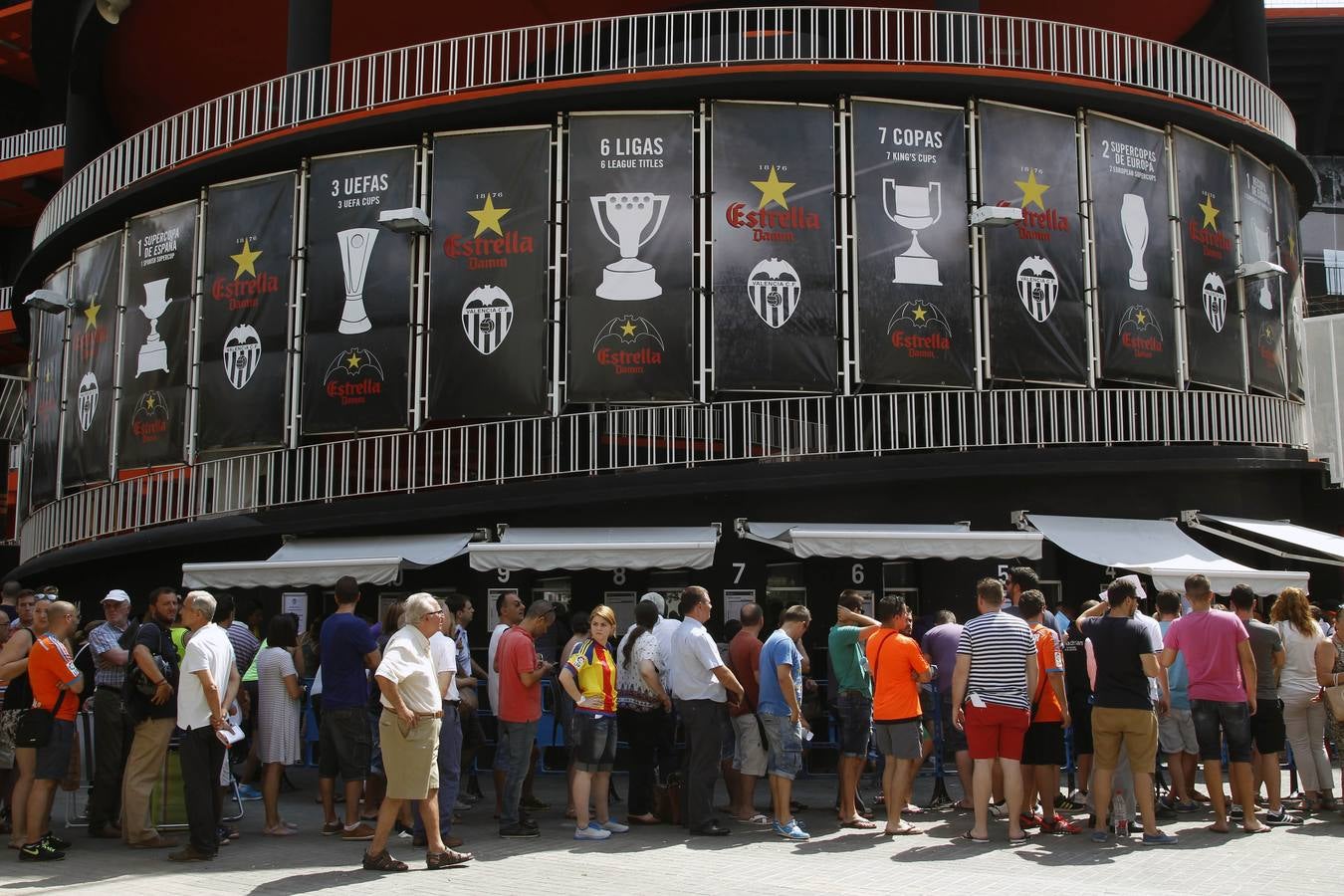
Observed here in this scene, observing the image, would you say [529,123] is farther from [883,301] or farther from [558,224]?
[883,301]

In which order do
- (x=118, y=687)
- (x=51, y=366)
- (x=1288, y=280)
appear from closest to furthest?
(x=118, y=687)
(x=1288, y=280)
(x=51, y=366)

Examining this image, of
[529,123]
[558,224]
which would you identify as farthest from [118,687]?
[529,123]

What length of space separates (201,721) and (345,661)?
1.10 metres

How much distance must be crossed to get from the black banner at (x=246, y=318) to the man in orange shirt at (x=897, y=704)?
10867 mm

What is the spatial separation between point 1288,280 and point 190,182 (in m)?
17.1

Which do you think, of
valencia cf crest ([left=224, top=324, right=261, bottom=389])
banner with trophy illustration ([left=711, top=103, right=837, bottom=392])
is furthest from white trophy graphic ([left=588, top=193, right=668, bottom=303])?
valencia cf crest ([left=224, top=324, right=261, bottom=389])

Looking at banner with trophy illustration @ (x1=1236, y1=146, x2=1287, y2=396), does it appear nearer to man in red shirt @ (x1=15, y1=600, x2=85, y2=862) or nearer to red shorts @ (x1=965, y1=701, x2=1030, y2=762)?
red shorts @ (x1=965, y1=701, x2=1030, y2=762)

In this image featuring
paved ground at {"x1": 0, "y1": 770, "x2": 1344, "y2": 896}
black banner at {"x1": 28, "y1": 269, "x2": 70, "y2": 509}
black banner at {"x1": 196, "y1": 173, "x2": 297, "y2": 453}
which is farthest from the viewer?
black banner at {"x1": 28, "y1": 269, "x2": 70, "y2": 509}

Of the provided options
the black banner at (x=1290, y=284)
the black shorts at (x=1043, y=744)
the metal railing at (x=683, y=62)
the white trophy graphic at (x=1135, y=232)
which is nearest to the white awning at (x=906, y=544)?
the black shorts at (x=1043, y=744)

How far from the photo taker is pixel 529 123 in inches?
700

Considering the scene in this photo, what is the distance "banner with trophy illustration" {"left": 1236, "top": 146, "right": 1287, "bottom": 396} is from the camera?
19547 millimetres

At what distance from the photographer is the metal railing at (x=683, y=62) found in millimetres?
17703

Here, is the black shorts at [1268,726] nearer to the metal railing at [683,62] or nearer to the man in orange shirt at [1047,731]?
the man in orange shirt at [1047,731]

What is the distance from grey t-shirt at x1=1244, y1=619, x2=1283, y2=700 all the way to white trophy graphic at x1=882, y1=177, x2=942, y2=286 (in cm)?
764
